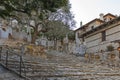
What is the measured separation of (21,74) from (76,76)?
3.30m

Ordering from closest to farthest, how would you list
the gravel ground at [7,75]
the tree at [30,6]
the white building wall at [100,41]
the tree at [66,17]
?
the tree at [30,6] < the gravel ground at [7,75] < the white building wall at [100,41] < the tree at [66,17]

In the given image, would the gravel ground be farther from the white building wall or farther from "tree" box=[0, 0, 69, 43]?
the white building wall

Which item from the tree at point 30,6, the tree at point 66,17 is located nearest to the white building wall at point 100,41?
the tree at point 66,17

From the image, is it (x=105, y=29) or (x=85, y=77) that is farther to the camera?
(x=105, y=29)

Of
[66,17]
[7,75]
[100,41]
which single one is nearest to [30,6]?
[7,75]

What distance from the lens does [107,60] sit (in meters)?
18.9

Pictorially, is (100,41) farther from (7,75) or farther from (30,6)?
(30,6)

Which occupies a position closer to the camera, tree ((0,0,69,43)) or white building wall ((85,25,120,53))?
tree ((0,0,69,43))

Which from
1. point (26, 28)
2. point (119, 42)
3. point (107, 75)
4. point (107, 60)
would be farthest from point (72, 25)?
point (107, 75)

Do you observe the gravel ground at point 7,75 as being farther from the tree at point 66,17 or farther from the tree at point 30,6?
the tree at point 66,17

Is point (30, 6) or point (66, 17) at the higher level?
point (66, 17)

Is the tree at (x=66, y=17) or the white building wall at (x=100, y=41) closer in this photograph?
the white building wall at (x=100, y=41)

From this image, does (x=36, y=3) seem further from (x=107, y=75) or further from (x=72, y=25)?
(x=72, y=25)

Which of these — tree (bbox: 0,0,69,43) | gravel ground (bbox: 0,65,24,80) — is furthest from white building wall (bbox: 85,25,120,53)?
tree (bbox: 0,0,69,43)
